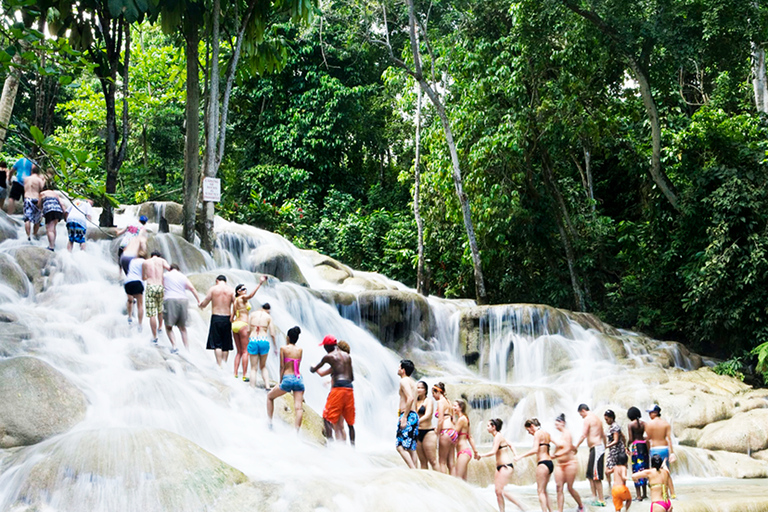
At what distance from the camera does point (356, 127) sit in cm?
2995

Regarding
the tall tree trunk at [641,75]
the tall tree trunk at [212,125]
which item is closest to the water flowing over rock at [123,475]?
the tall tree trunk at [212,125]

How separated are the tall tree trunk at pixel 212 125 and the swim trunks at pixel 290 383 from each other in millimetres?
7377

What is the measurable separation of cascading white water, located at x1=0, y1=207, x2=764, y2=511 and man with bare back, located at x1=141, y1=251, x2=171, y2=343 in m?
0.51

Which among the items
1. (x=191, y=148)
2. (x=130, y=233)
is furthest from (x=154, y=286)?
(x=191, y=148)

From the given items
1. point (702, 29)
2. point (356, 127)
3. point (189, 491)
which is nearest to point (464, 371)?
point (702, 29)

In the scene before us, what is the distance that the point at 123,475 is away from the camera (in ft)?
21.9

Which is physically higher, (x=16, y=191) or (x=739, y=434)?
(x=16, y=191)

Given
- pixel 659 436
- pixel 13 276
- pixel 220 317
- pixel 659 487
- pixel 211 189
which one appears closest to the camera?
pixel 659 487

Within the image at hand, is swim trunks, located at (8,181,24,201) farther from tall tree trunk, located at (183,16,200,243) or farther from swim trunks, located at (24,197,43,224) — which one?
tall tree trunk, located at (183,16,200,243)

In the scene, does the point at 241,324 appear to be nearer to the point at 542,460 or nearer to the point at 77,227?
the point at 542,460

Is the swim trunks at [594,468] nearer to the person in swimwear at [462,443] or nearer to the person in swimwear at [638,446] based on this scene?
the person in swimwear at [638,446]

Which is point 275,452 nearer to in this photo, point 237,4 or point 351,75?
point 237,4

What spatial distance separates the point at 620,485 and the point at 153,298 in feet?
22.7

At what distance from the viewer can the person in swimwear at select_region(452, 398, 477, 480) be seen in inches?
352
